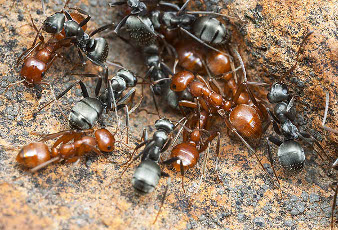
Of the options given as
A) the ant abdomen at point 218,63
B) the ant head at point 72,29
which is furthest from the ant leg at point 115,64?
the ant abdomen at point 218,63

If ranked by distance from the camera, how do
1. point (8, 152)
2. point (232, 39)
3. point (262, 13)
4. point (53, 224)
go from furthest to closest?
1. point (232, 39)
2. point (262, 13)
3. point (8, 152)
4. point (53, 224)

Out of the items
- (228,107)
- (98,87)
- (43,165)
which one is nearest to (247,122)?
(228,107)

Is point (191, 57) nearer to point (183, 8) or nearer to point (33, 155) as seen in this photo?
point (183, 8)

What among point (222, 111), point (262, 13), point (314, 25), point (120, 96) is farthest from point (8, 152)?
point (314, 25)

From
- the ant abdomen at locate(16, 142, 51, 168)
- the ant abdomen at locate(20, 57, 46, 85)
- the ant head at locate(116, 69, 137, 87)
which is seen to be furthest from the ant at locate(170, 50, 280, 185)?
the ant abdomen at locate(16, 142, 51, 168)

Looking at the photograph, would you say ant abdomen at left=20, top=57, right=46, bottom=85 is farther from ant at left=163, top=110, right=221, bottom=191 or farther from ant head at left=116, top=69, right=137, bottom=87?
ant at left=163, top=110, right=221, bottom=191

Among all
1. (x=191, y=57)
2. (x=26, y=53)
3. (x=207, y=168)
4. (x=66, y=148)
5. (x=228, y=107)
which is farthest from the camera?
(x=191, y=57)

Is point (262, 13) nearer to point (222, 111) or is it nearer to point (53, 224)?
point (222, 111)
